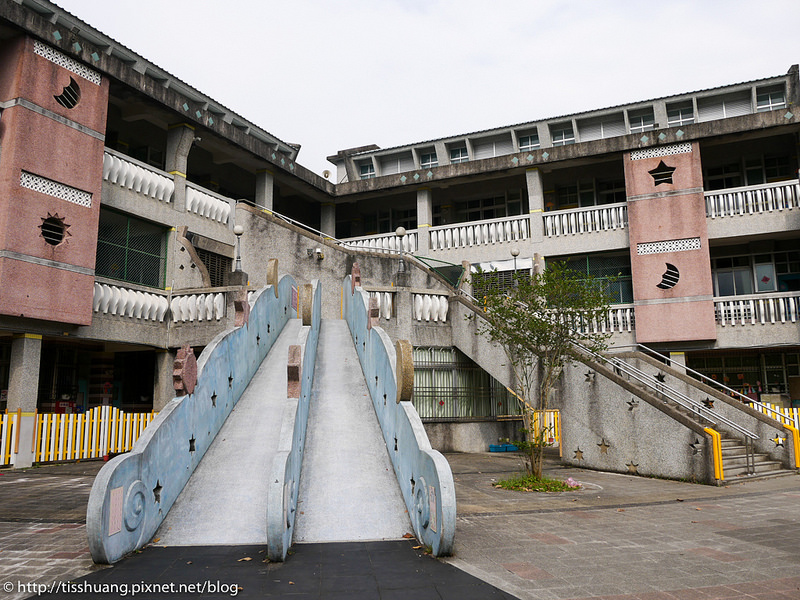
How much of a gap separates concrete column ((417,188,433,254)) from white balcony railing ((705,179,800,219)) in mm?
9660

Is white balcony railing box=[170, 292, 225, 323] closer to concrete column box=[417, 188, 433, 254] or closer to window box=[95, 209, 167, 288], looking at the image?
window box=[95, 209, 167, 288]

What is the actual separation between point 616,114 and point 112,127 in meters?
20.0

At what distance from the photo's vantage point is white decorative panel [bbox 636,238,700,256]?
1902cm

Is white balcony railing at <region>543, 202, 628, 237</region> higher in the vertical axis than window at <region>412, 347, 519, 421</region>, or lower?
higher

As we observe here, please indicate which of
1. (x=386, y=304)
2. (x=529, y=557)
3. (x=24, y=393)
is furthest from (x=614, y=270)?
(x=24, y=393)

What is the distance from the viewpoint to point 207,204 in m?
19.9

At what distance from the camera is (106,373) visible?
1938 centimetres

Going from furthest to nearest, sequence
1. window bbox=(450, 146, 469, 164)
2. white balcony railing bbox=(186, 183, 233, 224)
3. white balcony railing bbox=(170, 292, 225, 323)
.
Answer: window bbox=(450, 146, 469, 164) < white balcony railing bbox=(186, 183, 233, 224) < white balcony railing bbox=(170, 292, 225, 323)

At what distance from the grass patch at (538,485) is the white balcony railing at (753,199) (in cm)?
1282

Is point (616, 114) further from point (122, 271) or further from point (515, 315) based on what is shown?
point (122, 271)

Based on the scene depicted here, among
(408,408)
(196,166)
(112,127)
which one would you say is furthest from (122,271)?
(408,408)

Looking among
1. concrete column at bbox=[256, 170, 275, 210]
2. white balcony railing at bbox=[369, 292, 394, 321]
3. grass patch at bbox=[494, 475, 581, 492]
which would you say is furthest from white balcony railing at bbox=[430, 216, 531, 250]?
grass patch at bbox=[494, 475, 581, 492]

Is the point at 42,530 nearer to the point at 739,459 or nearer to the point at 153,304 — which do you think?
the point at 153,304

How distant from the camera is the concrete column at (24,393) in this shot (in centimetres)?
1355
